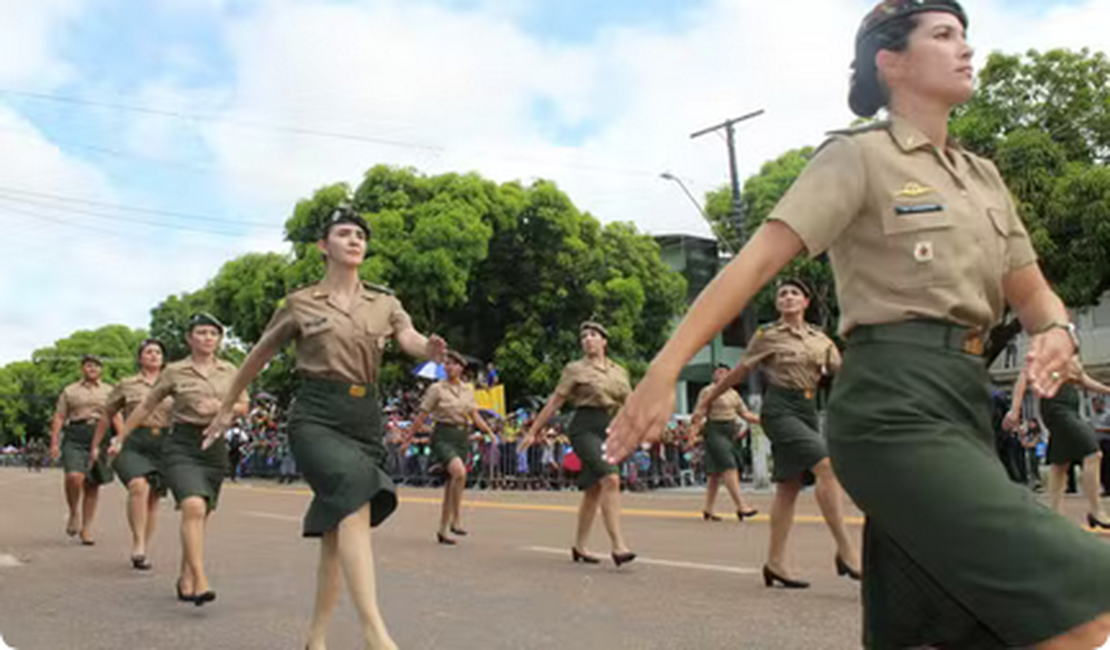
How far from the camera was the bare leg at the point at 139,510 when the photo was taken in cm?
977

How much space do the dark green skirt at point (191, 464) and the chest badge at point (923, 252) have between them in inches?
229

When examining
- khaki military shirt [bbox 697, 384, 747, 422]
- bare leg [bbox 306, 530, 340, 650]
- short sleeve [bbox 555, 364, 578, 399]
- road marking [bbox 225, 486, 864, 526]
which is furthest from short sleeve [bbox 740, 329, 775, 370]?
khaki military shirt [bbox 697, 384, 747, 422]

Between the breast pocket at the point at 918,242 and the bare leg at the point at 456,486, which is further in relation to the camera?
the bare leg at the point at 456,486

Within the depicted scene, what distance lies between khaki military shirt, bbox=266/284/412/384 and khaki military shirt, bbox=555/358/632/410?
4225mm

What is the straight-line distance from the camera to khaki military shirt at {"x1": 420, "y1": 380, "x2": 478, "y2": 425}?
42.7 ft

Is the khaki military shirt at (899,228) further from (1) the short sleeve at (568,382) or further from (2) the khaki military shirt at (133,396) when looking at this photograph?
(2) the khaki military shirt at (133,396)

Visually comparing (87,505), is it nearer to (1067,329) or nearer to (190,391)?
(190,391)

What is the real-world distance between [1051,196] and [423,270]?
666 inches

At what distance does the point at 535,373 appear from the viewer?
34406 mm

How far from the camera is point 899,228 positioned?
2.71 metres

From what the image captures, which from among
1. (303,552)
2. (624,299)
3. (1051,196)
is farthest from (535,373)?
(303,552)

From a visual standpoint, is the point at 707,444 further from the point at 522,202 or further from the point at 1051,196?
the point at 522,202

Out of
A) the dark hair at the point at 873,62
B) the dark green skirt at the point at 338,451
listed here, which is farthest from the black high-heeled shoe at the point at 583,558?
the dark hair at the point at 873,62

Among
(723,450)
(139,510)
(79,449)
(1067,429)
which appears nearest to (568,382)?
(139,510)
